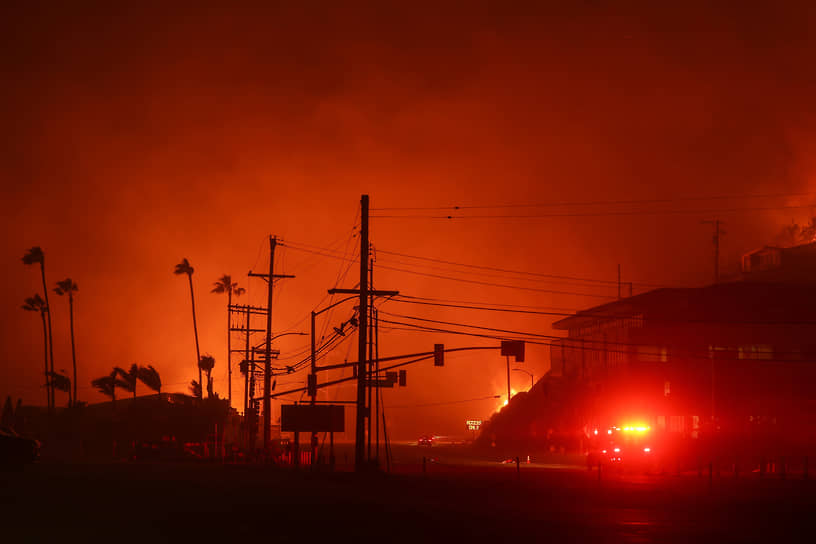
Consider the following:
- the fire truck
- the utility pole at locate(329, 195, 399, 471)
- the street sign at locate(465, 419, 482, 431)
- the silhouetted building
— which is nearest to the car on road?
the utility pole at locate(329, 195, 399, 471)

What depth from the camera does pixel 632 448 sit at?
46156 millimetres

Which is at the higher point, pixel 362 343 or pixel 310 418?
pixel 362 343

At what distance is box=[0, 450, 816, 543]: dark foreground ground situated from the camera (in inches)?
672

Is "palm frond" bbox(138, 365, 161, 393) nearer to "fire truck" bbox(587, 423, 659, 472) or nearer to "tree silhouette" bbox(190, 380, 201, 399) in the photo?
"tree silhouette" bbox(190, 380, 201, 399)

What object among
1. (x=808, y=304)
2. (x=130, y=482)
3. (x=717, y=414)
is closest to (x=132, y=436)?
(x=130, y=482)

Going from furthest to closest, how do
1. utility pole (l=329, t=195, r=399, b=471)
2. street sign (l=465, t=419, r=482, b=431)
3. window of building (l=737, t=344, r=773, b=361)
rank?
street sign (l=465, t=419, r=482, b=431) < window of building (l=737, t=344, r=773, b=361) < utility pole (l=329, t=195, r=399, b=471)

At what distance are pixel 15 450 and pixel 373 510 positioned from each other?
57.2ft

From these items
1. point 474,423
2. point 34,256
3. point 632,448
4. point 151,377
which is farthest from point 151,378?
point 474,423

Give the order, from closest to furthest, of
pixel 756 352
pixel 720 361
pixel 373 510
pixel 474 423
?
pixel 373 510 → pixel 720 361 → pixel 756 352 → pixel 474 423

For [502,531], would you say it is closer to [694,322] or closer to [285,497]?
[285,497]

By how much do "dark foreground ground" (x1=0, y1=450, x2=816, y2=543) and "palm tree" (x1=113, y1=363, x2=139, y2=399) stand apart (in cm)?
4237

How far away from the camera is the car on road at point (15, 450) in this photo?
32.4 meters

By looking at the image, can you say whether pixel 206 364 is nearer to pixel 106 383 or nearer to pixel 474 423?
pixel 106 383

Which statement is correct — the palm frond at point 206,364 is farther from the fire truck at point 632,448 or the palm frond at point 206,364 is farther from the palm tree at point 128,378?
the fire truck at point 632,448
